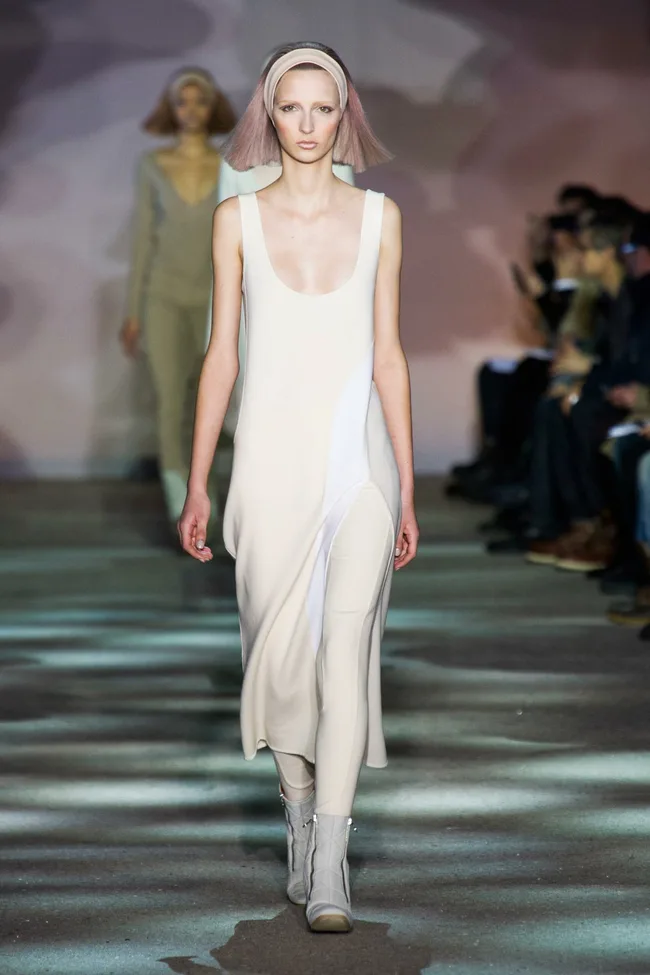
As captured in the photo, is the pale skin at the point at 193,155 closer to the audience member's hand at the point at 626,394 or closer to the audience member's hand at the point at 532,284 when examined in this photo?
the audience member's hand at the point at 626,394

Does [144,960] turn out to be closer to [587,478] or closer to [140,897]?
[140,897]

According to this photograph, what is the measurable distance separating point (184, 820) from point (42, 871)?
37 cm

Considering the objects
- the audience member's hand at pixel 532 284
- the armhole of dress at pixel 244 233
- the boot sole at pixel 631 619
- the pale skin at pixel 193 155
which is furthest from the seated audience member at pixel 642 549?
the audience member's hand at pixel 532 284

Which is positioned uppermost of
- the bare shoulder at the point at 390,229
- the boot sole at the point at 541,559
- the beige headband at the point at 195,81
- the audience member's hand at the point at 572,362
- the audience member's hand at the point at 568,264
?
the beige headband at the point at 195,81

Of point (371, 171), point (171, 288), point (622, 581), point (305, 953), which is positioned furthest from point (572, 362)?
point (305, 953)

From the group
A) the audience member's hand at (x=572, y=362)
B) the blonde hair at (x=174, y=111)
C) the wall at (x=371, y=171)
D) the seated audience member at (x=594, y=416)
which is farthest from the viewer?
the wall at (x=371, y=171)

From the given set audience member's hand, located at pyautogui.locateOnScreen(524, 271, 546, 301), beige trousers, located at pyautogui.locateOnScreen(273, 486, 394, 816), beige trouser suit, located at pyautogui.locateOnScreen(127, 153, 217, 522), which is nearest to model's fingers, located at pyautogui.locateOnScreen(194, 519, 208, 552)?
beige trousers, located at pyautogui.locateOnScreen(273, 486, 394, 816)

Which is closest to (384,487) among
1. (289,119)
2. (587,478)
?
(289,119)

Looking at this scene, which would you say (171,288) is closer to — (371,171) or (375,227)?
(371,171)

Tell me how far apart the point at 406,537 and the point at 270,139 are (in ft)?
2.12

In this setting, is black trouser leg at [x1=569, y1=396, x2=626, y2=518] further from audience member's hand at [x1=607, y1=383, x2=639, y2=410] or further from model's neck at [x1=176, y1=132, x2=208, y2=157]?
model's neck at [x1=176, y1=132, x2=208, y2=157]

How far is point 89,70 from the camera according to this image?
9711 mm

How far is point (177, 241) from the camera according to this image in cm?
661

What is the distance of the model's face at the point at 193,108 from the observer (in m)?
6.58
